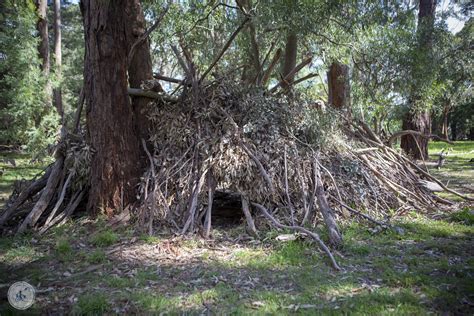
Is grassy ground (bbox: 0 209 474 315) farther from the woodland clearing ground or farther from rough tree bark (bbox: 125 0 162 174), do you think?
rough tree bark (bbox: 125 0 162 174)

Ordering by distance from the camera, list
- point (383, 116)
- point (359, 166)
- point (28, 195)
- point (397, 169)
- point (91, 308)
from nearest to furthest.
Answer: point (91, 308) < point (28, 195) < point (359, 166) < point (397, 169) < point (383, 116)

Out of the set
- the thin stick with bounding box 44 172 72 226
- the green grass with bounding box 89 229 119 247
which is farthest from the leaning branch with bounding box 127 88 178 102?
the green grass with bounding box 89 229 119 247

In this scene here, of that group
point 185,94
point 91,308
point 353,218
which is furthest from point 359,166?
point 91,308

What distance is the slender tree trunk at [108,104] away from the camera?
17.6 ft

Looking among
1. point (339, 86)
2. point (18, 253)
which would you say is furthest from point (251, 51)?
point (18, 253)

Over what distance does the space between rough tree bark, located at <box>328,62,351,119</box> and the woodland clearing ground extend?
4630mm

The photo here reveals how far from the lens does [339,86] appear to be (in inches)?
376

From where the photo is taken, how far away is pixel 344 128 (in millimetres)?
7270

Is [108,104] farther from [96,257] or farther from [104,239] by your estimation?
[96,257]

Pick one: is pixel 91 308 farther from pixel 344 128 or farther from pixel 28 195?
pixel 344 128

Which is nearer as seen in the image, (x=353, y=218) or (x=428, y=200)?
(x=353, y=218)

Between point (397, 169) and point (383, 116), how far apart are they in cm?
370

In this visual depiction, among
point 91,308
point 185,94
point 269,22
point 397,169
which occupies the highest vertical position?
point 269,22

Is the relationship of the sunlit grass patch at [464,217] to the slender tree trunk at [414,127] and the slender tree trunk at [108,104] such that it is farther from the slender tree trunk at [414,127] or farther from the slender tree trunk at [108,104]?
the slender tree trunk at [414,127]
